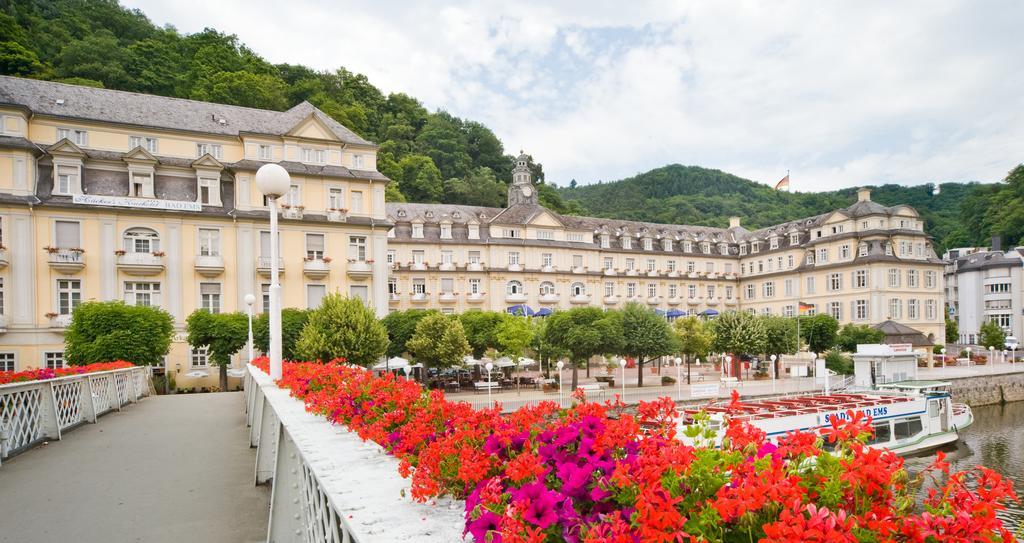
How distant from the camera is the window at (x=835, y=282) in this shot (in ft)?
193

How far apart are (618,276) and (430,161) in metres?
32.2

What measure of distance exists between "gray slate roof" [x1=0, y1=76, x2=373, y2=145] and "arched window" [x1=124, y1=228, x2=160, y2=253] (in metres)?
6.47

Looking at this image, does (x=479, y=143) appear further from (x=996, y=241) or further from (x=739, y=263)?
(x=996, y=241)

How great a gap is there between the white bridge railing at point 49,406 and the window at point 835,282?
6207 centimetres

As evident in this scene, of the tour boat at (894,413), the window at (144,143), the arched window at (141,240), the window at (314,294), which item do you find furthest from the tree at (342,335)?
the window at (144,143)

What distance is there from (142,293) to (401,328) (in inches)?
586

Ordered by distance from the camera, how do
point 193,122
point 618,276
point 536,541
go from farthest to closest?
point 618,276, point 193,122, point 536,541

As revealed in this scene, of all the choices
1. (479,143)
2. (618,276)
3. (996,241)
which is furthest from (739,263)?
(479,143)

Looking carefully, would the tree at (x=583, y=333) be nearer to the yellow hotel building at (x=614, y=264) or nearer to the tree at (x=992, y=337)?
the yellow hotel building at (x=614, y=264)

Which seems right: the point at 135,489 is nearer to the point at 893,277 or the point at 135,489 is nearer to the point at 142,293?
Result: the point at 142,293

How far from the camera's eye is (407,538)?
2.61m

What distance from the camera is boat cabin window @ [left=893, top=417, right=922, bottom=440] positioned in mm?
28766

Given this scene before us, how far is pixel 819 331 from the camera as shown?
4941 centimetres

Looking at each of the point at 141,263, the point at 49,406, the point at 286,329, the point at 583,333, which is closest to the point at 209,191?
the point at 141,263
